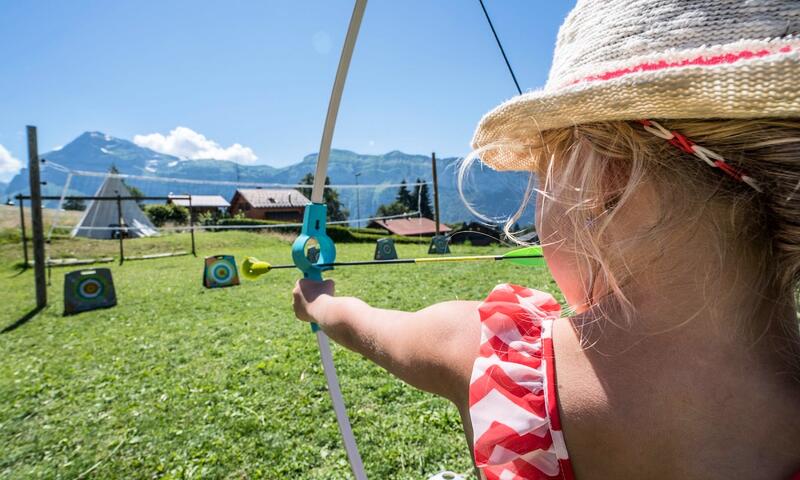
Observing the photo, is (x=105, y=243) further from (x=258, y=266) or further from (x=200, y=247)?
(x=258, y=266)

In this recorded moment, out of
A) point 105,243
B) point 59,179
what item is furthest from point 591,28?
point 59,179

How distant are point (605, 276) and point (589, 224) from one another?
0.06m

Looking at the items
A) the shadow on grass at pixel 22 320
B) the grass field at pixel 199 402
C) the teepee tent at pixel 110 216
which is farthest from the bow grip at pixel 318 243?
the teepee tent at pixel 110 216

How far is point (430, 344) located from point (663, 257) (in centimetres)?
31

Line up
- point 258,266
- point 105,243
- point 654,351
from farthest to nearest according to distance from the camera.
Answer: point 105,243, point 258,266, point 654,351

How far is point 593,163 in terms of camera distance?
52cm

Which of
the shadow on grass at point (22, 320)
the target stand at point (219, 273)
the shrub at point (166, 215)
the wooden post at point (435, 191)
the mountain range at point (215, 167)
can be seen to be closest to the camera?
the shadow on grass at point (22, 320)

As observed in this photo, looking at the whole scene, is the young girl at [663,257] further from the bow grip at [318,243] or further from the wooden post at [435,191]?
the wooden post at [435,191]

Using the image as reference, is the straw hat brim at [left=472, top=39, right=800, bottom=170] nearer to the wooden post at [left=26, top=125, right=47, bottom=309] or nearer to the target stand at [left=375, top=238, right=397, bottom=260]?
the wooden post at [left=26, top=125, right=47, bottom=309]

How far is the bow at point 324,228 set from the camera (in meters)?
1.10

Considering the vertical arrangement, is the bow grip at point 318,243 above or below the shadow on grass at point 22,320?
above

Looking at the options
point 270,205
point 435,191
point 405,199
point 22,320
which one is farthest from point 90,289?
point 405,199

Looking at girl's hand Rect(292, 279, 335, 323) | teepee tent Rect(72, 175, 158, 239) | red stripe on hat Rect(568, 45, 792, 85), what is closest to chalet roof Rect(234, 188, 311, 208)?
teepee tent Rect(72, 175, 158, 239)

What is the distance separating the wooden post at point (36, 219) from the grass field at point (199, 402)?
335 millimetres
